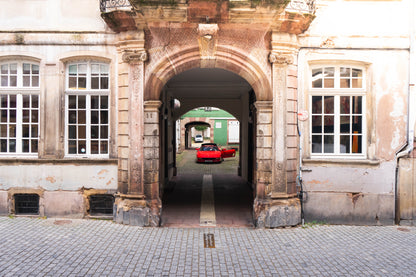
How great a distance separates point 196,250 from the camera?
18.3 ft

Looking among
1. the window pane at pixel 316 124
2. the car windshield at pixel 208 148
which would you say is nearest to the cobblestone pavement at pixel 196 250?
the window pane at pixel 316 124

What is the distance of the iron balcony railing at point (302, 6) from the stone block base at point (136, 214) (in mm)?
5404

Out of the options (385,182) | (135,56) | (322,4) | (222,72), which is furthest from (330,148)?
(135,56)

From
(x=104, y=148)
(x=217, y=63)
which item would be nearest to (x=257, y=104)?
(x=217, y=63)

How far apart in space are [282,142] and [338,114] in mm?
1648

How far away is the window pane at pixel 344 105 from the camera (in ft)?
24.4

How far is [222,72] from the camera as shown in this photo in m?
9.74

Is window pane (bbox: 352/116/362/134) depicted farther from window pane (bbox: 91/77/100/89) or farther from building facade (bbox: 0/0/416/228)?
window pane (bbox: 91/77/100/89)

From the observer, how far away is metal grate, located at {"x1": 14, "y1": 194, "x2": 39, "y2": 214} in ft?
24.4

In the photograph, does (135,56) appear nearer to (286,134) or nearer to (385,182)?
(286,134)

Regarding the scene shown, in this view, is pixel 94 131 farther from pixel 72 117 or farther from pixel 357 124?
pixel 357 124

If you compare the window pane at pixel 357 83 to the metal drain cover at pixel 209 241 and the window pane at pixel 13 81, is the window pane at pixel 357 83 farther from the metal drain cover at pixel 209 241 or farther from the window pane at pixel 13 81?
the window pane at pixel 13 81

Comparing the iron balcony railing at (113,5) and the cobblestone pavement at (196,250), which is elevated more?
the iron balcony railing at (113,5)

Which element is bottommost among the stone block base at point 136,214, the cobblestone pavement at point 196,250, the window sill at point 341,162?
the cobblestone pavement at point 196,250
